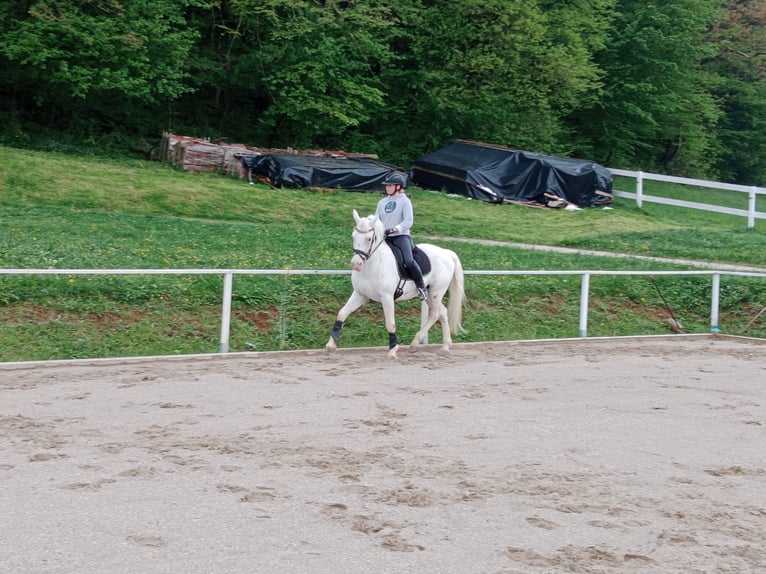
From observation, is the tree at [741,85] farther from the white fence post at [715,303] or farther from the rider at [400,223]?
the rider at [400,223]

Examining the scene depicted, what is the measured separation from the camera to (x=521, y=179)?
3428 cm

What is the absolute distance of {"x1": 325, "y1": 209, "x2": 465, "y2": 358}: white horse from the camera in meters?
13.3

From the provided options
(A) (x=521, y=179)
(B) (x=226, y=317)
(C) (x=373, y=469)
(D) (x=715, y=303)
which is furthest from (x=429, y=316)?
(A) (x=521, y=179)

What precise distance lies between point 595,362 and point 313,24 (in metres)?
26.5

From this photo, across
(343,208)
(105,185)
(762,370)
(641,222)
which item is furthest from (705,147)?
(762,370)

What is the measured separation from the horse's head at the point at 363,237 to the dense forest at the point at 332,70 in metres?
22.3

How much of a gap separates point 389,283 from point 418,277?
595 millimetres

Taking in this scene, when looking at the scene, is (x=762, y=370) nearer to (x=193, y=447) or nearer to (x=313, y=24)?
(x=193, y=447)

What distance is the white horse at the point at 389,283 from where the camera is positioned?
13.3m

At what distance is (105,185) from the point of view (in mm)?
26938

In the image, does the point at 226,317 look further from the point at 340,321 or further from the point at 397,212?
the point at 397,212

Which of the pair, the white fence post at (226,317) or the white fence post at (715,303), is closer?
the white fence post at (226,317)

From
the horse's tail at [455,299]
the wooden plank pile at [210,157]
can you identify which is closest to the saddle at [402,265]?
the horse's tail at [455,299]

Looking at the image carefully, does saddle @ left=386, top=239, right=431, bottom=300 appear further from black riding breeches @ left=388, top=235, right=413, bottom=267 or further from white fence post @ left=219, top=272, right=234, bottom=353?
white fence post @ left=219, top=272, right=234, bottom=353
